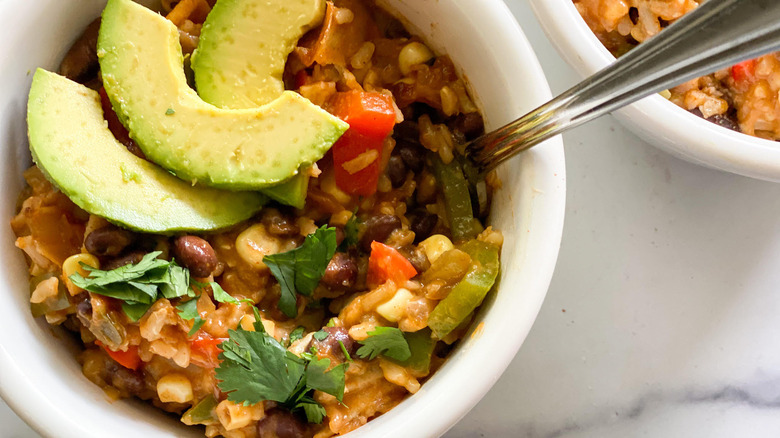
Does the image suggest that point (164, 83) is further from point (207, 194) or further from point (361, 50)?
point (361, 50)

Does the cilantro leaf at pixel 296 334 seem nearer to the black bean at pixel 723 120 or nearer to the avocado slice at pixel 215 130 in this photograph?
the avocado slice at pixel 215 130

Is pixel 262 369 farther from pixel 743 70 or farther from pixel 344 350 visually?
pixel 743 70

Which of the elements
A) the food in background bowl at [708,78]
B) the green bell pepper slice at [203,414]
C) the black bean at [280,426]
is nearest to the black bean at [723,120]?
the food in background bowl at [708,78]

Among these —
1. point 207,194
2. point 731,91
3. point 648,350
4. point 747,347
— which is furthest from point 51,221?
point 747,347

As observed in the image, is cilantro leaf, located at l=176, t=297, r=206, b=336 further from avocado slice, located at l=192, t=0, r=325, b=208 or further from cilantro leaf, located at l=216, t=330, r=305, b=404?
avocado slice, located at l=192, t=0, r=325, b=208

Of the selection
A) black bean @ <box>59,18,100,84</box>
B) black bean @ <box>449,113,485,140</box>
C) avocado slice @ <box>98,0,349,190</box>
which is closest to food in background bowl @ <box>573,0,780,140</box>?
black bean @ <box>449,113,485,140</box>
